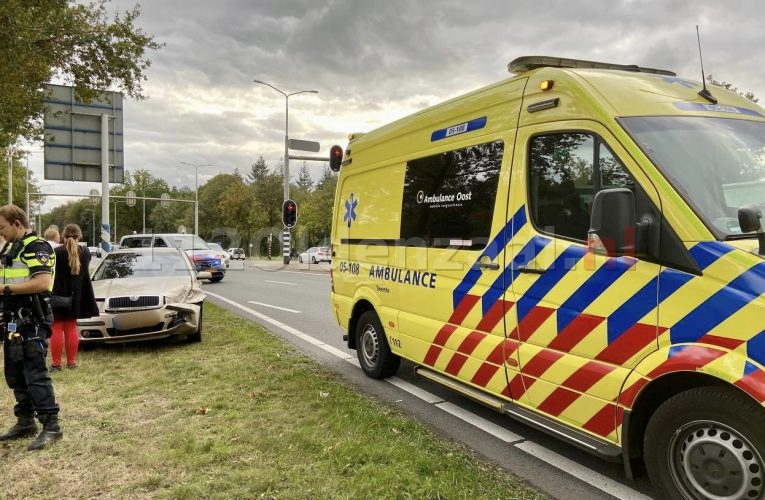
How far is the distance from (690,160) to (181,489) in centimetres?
361

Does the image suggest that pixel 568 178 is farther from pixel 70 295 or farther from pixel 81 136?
pixel 81 136

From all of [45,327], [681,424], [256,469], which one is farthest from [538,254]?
[45,327]

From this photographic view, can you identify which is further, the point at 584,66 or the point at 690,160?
the point at 584,66

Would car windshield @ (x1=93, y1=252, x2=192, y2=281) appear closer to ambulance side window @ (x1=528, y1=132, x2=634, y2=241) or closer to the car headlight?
the car headlight

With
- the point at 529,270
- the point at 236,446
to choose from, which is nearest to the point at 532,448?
the point at 529,270

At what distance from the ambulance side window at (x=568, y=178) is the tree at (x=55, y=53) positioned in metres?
8.55

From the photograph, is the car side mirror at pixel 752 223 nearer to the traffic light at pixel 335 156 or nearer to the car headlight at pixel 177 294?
the car headlight at pixel 177 294

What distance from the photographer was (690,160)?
3.01m

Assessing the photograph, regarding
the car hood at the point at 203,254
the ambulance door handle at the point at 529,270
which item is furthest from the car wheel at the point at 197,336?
the car hood at the point at 203,254

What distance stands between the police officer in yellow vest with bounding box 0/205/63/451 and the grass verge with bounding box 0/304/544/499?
22 centimetres

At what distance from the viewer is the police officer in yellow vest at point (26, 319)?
163 inches

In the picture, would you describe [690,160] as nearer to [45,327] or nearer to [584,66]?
[584,66]

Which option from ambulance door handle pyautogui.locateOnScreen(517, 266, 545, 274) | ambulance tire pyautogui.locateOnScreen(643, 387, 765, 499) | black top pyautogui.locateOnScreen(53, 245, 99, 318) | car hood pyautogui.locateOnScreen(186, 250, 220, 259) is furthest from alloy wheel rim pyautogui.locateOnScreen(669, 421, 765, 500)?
car hood pyautogui.locateOnScreen(186, 250, 220, 259)

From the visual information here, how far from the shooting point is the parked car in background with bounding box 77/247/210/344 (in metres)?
7.09
